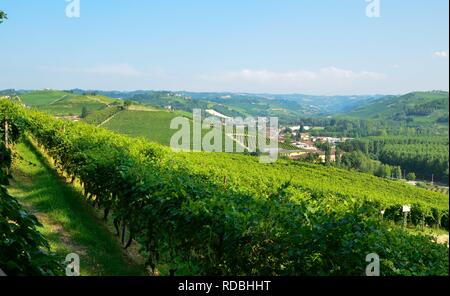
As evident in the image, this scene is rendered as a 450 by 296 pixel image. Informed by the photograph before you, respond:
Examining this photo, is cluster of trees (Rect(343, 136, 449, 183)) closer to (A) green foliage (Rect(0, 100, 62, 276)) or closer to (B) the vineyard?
(B) the vineyard

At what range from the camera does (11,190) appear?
11922 mm

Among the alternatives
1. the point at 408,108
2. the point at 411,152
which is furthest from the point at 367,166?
the point at 408,108

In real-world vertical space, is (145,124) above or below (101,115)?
below

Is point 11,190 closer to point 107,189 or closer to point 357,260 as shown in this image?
point 107,189

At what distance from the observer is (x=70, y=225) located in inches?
359

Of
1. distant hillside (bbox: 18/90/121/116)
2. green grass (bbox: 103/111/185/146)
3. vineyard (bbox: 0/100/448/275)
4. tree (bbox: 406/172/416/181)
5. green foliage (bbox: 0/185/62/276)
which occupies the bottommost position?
tree (bbox: 406/172/416/181)

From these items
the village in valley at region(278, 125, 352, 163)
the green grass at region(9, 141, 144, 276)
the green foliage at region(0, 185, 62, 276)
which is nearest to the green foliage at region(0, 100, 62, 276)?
the green foliage at region(0, 185, 62, 276)

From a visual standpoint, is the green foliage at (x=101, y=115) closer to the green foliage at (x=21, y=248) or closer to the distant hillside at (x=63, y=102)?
the distant hillside at (x=63, y=102)

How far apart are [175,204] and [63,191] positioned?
8.19 meters

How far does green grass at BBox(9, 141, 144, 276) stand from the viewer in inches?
284

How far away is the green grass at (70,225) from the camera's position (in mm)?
7223

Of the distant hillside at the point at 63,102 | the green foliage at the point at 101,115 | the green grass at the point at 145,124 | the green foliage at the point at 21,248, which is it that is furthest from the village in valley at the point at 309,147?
the green foliage at the point at 21,248

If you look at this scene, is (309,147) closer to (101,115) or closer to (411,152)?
(411,152)
